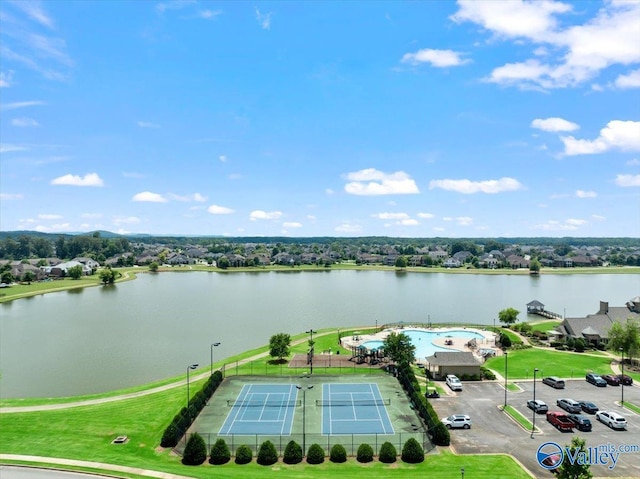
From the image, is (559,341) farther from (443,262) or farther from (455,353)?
(443,262)

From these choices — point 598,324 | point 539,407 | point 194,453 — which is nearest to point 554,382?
point 539,407

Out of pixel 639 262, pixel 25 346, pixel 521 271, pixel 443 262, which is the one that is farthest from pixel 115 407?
pixel 639 262

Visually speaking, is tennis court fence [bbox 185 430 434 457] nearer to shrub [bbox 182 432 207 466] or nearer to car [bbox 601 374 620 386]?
shrub [bbox 182 432 207 466]

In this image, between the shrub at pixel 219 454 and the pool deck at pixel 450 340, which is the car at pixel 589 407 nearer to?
the pool deck at pixel 450 340

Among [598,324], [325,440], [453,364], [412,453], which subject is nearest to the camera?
[412,453]

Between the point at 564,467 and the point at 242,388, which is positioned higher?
the point at 564,467

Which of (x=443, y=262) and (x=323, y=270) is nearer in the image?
(x=323, y=270)

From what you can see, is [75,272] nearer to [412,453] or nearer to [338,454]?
[338,454]
